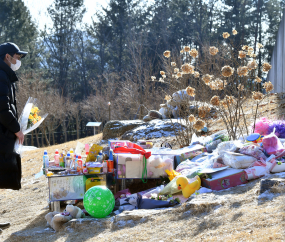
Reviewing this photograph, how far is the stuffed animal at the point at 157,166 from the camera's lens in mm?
4895

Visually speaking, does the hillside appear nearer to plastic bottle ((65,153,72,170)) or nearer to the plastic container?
plastic bottle ((65,153,72,170))

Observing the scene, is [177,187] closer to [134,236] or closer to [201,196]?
[201,196]

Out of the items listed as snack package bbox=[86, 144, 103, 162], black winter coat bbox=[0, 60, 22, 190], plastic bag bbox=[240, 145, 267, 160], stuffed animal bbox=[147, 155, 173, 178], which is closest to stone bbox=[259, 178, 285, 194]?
plastic bag bbox=[240, 145, 267, 160]

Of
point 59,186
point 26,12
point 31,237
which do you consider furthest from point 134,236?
point 26,12

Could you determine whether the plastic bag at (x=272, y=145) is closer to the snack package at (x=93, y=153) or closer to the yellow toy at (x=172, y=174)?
the yellow toy at (x=172, y=174)

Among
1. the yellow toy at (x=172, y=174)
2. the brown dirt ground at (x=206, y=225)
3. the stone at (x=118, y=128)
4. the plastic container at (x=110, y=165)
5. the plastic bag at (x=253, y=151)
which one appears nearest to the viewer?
the brown dirt ground at (x=206, y=225)

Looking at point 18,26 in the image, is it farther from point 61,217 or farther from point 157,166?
point 61,217

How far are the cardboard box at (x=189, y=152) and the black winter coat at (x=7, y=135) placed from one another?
2.49 metres

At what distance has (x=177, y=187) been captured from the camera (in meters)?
4.18

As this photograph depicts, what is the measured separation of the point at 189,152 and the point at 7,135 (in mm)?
2876

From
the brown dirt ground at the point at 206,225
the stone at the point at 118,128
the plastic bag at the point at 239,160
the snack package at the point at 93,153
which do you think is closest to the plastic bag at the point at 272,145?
the plastic bag at the point at 239,160

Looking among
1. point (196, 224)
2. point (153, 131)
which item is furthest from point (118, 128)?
point (196, 224)

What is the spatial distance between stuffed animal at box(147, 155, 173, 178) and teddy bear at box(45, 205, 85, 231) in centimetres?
127

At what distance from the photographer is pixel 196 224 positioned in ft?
10.4
